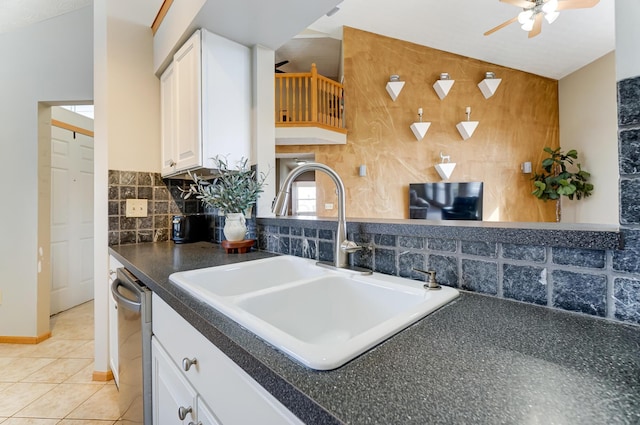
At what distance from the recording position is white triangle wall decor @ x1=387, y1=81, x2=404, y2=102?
4.79 meters

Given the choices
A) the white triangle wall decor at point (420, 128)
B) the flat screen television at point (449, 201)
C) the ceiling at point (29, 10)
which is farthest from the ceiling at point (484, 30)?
the ceiling at point (29, 10)

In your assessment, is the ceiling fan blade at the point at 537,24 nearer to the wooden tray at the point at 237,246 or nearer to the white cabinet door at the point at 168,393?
the wooden tray at the point at 237,246

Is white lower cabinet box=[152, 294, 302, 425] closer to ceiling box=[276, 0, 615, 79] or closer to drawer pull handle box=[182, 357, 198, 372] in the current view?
drawer pull handle box=[182, 357, 198, 372]

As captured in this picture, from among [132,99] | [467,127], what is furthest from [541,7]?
[132,99]

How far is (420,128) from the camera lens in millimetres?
4809

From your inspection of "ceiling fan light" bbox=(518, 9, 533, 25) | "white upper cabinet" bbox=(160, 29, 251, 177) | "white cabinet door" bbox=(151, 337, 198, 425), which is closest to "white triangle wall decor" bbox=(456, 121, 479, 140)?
"ceiling fan light" bbox=(518, 9, 533, 25)

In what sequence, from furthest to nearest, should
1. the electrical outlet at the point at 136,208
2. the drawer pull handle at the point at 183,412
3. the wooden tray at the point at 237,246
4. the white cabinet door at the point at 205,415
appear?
the electrical outlet at the point at 136,208
the wooden tray at the point at 237,246
the drawer pull handle at the point at 183,412
the white cabinet door at the point at 205,415

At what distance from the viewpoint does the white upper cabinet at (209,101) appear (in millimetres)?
1567

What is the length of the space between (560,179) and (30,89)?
646 centimetres

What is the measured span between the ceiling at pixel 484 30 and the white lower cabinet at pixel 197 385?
4594 mm

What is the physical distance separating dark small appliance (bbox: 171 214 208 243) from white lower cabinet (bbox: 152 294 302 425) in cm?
105

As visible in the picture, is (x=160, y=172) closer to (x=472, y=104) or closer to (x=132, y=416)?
(x=132, y=416)

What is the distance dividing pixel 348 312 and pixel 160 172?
5.91 feet

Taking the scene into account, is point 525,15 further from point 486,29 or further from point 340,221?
point 340,221
